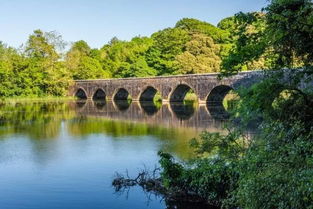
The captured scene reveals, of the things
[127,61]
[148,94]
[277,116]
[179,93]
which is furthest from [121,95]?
[277,116]

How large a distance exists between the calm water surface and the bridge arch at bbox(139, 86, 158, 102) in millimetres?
24986

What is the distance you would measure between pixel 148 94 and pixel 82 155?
41.6 metres

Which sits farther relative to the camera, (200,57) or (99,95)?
(99,95)

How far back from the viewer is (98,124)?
30.9 meters

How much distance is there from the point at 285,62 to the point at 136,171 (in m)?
8.37

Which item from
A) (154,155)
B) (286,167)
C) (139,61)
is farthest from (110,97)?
(286,167)

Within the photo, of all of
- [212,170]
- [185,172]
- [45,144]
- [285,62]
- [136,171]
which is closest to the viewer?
[285,62]

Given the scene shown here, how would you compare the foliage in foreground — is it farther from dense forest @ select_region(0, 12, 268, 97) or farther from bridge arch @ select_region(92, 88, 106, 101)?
bridge arch @ select_region(92, 88, 106, 101)

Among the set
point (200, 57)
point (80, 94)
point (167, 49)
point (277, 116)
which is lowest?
point (277, 116)

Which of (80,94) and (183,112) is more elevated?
(80,94)

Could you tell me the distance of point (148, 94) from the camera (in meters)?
60.6

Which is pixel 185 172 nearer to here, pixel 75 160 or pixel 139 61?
pixel 75 160

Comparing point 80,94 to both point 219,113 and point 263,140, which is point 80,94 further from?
point 263,140

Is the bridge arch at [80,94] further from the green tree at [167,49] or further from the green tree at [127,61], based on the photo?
the green tree at [167,49]
